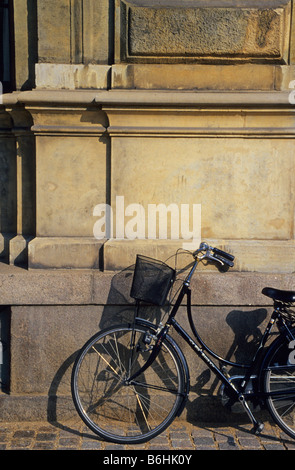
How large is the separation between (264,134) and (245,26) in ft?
2.86

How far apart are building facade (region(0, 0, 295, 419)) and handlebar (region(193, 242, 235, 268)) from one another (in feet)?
0.86

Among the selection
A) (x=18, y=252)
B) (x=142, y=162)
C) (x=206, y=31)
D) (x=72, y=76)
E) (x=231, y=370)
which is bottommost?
(x=231, y=370)

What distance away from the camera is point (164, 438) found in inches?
196

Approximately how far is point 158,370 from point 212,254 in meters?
1.05

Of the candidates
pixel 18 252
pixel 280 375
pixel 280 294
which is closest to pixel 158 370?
pixel 280 375

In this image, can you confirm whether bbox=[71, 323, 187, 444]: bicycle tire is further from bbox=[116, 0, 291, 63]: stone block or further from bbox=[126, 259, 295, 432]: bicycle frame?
bbox=[116, 0, 291, 63]: stone block

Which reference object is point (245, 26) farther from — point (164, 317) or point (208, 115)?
point (164, 317)

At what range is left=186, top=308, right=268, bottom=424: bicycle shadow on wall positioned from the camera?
5.22m

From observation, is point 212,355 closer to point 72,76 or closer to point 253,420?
point 253,420

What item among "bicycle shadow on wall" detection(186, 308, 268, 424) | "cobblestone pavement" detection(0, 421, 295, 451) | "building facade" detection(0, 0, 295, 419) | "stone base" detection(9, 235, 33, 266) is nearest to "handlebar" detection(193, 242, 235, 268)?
"building facade" detection(0, 0, 295, 419)

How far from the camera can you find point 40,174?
539 cm

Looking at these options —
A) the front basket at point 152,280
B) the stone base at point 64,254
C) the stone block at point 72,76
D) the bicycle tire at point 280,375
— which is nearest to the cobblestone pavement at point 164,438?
the bicycle tire at point 280,375
